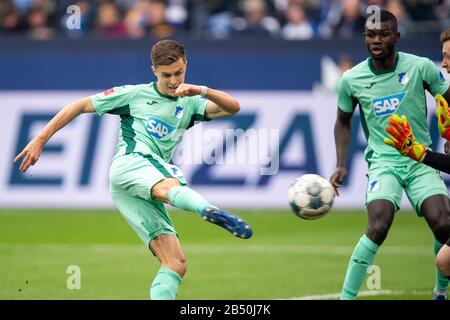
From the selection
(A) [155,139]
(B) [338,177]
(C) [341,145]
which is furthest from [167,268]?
(C) [341,145]

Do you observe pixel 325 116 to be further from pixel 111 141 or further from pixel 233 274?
pixel 233 274

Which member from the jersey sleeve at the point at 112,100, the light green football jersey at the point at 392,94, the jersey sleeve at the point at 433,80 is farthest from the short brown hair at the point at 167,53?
the jersey sleeve at the point at 433,80

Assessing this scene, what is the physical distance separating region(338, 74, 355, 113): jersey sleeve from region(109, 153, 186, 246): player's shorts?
171cm

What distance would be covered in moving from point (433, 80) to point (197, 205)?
2653 mm

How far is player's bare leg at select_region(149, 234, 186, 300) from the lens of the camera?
311 inches

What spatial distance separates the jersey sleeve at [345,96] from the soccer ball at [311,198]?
79cm

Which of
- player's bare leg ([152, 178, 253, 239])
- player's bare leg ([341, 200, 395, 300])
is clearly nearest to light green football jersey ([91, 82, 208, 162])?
player's bare leg ([152, 178, 253, 239])

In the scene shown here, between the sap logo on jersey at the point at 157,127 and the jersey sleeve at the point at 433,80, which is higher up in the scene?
the jersey sleeve at the point at 433,80

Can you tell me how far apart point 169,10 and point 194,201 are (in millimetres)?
12901

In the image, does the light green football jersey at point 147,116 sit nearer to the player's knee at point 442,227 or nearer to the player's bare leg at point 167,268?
the player's bare leg at point 167,268

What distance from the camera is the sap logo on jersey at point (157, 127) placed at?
8.34 metres

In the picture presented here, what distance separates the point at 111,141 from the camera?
1716cm

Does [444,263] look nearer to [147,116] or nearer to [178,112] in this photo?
[178,112]

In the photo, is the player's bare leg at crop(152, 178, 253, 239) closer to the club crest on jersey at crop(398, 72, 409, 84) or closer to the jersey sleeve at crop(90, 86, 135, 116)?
the jersey sleeve at crop(90, 86, 135, 116)
